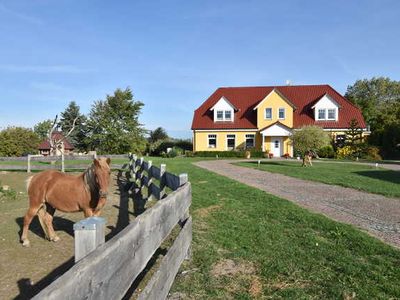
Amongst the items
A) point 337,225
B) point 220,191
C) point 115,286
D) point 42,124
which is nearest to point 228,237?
point 337,225

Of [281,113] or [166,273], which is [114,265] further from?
[281,113]

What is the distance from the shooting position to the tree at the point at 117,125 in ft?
155

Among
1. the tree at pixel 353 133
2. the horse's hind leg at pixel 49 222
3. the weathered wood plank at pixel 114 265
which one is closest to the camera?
the weathered wood plank at pixel 114 265

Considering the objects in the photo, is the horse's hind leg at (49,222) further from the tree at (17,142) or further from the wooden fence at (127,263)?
the tree at (17,142)

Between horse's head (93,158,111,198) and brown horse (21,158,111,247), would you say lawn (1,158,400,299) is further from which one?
horse's head (93,158,111,198)

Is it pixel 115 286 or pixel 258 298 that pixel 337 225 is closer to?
pixel 258 298

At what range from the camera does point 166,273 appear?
3.94 m

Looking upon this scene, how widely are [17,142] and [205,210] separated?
50.7 m

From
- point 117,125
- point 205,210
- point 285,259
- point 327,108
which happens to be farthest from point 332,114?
point 285,259

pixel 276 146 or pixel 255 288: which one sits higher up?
pixel 276 146

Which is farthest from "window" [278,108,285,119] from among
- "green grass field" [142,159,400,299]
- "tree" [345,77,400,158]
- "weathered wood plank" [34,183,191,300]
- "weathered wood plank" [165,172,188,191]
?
"weathered wood plank" [34,183,191,300]

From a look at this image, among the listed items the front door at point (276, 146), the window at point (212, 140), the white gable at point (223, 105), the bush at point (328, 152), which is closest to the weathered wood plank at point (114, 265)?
the bush at point (328, 152)

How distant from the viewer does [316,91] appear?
47750 mm

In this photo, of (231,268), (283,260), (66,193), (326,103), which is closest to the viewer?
(231,268)
